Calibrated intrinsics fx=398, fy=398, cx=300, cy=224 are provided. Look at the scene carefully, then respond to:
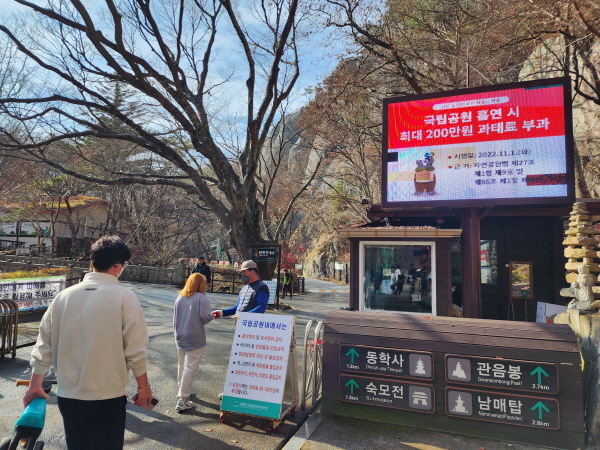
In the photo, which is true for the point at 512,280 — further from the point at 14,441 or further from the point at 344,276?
the point at 344,276

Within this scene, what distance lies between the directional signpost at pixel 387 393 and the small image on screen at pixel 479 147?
14.6ft

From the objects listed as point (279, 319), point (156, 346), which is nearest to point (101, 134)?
point (156, 346)

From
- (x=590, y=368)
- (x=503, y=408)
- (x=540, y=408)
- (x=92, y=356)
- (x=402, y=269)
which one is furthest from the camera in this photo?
(x=402, y=269)

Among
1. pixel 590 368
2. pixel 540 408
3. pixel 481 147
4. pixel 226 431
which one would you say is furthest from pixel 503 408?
pixel 481 147

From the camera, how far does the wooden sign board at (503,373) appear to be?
14.0 feet

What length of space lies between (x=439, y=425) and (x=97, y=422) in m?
3.72

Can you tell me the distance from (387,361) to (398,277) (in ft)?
13.3

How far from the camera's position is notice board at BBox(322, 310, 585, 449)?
4.23m

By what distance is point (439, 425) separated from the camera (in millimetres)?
4613

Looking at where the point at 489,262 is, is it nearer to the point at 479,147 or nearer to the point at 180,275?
the point at 479,147

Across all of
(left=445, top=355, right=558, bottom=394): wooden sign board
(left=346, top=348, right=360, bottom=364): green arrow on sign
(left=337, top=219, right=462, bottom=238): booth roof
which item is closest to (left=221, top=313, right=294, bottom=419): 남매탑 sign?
(left=346, top=348, right=360, bottom=364): green arrow on sign

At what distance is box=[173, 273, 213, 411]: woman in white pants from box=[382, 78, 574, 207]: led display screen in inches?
195

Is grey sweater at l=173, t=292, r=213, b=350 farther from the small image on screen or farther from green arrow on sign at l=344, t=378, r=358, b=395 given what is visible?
the small image on screen

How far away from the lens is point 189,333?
5.06 m
